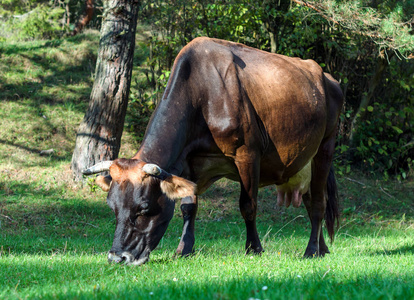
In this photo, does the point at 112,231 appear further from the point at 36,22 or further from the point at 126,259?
the point at 36,22

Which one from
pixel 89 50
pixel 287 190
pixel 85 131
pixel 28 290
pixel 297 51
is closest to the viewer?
pixel 28 290

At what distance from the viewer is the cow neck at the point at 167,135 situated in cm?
568

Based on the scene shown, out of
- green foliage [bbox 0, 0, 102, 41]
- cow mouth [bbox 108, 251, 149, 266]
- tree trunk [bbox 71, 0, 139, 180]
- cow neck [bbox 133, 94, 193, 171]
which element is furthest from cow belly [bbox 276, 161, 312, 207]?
green foliage [bbox 0, 0, 102, 41]

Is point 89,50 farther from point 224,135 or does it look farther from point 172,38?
point 224,135

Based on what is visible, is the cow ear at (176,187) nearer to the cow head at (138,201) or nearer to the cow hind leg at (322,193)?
the cow head at (138,201)

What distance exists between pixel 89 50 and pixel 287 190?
431 inches

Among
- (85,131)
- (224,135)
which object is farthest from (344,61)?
(224,135)

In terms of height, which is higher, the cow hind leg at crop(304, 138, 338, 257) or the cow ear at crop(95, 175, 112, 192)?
the cow ear at crop(95, 175, 112, 192)

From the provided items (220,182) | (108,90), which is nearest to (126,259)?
(108,90)

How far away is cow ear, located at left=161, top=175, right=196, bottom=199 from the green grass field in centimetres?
73

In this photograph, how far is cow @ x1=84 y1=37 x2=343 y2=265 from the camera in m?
5.36

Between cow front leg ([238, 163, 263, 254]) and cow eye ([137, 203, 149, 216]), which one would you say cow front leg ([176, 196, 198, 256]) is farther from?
cow eye ([137, 203, 149, 216])

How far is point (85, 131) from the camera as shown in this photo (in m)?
10.5

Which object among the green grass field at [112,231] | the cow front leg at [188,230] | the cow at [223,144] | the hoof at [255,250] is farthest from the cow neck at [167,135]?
the hoof at [255,250]
